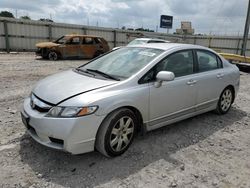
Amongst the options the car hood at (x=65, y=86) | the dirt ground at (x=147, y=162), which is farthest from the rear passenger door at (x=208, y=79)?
the car hood at (x=65, y=86)

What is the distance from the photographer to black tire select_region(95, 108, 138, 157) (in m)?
3.12

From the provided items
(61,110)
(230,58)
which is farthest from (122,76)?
(230,58)

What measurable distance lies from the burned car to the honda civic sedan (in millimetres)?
11167

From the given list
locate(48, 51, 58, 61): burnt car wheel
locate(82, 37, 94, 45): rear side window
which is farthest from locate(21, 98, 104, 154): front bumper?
locate(82, 37, 94, 45): rear side window

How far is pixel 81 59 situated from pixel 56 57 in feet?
6.12

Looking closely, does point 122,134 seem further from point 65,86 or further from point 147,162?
point 65,86

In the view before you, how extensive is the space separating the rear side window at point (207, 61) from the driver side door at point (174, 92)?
0.78ft

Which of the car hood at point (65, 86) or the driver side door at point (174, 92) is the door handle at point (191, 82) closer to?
the driver side door at point (174, 92)

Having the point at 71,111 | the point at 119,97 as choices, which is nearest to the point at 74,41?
the point at 119,97

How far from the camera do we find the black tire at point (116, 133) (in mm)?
3121

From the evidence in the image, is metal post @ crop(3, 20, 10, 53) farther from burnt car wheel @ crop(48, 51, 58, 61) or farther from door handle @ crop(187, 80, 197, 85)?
door handle @ crop(187, 80, 197, 85)

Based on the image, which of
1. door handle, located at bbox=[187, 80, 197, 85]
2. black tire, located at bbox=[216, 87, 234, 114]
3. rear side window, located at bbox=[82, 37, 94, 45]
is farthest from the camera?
rear side window, located at bbox=[82, 37, 94, 45]

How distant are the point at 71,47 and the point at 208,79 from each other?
1228 cm

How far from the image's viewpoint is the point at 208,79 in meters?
4.56
